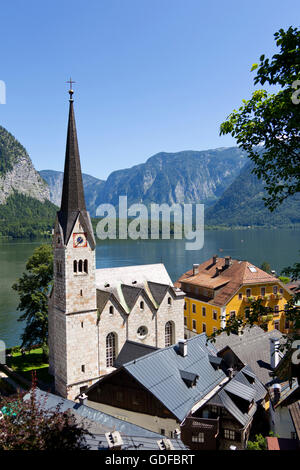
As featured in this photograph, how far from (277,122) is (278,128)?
18cm

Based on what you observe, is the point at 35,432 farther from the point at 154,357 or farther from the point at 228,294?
the point at 228,294

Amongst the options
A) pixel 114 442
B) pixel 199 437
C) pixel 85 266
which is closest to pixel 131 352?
pixel 85 266

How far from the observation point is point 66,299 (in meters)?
32.3

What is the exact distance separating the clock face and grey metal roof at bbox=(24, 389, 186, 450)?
47.7 feet

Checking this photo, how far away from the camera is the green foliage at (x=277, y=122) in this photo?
29.8 ft

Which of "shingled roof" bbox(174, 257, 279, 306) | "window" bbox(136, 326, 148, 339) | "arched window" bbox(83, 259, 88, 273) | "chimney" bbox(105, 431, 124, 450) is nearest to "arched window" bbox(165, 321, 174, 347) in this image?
"window" bbox(136, 326, 148, 339)

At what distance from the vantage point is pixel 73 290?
32688 mm

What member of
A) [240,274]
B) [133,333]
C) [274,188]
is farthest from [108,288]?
[274,188]

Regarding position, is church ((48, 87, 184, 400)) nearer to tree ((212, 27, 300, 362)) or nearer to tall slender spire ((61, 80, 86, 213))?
tall slender spire ((61, 80, 86, 213))

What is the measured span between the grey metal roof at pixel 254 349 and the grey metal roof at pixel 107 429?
15516 mm

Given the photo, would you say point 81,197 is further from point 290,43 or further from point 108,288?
point 290,43

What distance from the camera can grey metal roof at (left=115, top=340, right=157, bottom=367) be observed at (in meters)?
31.1

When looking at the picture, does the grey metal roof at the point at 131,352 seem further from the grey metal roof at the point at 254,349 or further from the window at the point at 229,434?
the window at the point at 229,434

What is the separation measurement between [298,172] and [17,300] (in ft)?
238
